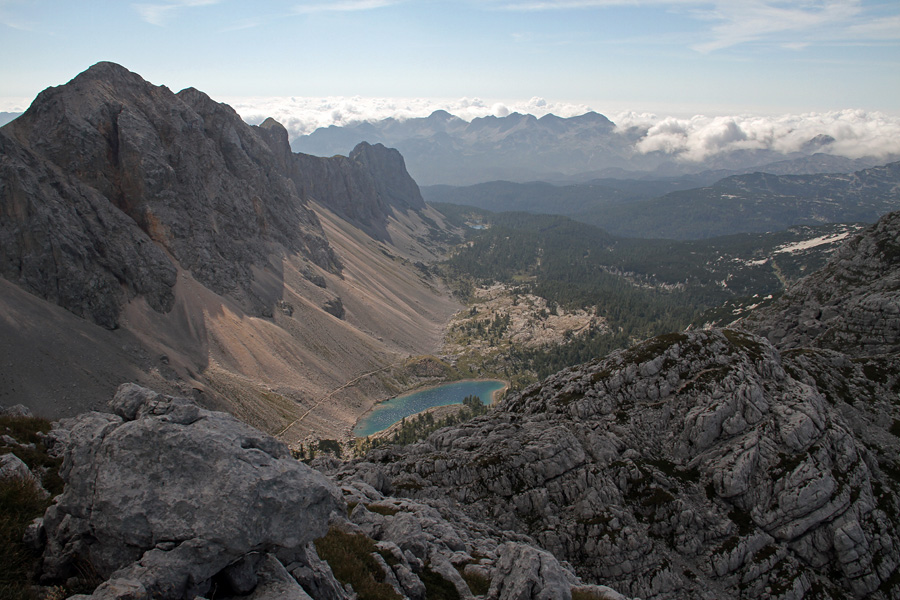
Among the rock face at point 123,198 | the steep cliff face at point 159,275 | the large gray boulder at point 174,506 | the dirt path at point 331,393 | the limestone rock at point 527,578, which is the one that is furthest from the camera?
the dirt path at point 331,393

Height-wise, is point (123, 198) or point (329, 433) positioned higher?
point (123, 198)

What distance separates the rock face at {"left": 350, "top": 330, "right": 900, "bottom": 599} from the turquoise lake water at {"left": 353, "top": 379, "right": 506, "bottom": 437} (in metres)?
64.1

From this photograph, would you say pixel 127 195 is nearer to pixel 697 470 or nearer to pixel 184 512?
pixel 184 512

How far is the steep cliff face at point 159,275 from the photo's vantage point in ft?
288

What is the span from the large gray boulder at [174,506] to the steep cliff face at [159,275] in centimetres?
7490

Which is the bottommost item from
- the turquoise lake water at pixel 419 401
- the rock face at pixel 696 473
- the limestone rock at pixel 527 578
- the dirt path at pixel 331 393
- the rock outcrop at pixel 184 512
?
the turquoise lake water at pixel 419 401

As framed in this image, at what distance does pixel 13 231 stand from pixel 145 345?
3030 cm

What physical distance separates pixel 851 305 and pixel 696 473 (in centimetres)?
5166

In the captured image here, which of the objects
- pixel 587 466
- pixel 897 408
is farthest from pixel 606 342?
pixel 587 466

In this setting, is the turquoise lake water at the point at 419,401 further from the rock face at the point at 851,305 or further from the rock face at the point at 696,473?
the rock face at the point at 851,305

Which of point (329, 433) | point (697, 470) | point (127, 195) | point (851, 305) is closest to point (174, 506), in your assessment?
point (697, 470)

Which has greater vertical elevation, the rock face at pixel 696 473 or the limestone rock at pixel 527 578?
the limestone rock at pixel 527 578

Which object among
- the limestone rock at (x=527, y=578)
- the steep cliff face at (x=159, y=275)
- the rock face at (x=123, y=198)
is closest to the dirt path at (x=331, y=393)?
the steep cliff face at (x=159, y=275)

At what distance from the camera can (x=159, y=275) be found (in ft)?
359
